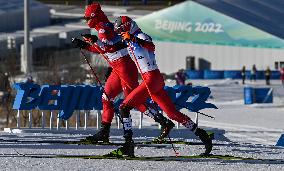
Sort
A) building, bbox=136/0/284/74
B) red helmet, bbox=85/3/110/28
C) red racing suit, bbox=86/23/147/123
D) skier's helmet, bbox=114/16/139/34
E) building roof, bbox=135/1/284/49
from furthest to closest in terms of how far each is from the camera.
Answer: building, bbox=136/0/284/74 < building roof, bbox=135/1/284/49 < red helmet, bbox=85/3/110/28 < red racing suit, bbox=86/23/147/123 < skier's helmet, bbox=114/16/139/34

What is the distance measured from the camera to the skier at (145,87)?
14.0 metres

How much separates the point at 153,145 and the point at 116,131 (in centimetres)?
404

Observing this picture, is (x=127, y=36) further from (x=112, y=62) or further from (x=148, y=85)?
(x=112, y=62)

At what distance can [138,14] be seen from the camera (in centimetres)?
7400

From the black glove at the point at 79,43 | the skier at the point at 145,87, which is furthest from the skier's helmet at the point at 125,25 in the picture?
the black glove at the point at 79,43

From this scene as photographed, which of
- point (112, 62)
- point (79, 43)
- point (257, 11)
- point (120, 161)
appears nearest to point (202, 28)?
point (257, 11)

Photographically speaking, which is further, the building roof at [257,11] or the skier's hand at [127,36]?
the building roof at [257,11]

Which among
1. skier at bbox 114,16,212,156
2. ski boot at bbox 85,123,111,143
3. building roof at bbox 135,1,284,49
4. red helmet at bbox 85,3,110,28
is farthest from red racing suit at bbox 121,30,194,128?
building roof at bbox 135,1,284,49

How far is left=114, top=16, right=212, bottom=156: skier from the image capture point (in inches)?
550

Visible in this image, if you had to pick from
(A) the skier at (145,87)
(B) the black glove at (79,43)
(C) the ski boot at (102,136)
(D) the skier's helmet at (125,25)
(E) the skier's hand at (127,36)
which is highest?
(D) the skier's helmet at (125,25)

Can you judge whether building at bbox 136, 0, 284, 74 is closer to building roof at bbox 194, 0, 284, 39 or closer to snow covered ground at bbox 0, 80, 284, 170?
building roof at bbox 194, 0, 284, 39

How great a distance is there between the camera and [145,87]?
1397 centimetres

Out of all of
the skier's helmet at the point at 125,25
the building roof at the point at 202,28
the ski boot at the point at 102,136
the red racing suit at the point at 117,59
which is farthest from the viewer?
the building roof at the point at 202,28

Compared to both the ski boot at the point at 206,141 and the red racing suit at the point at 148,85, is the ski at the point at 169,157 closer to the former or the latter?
the ski boot at the point at 206,141
